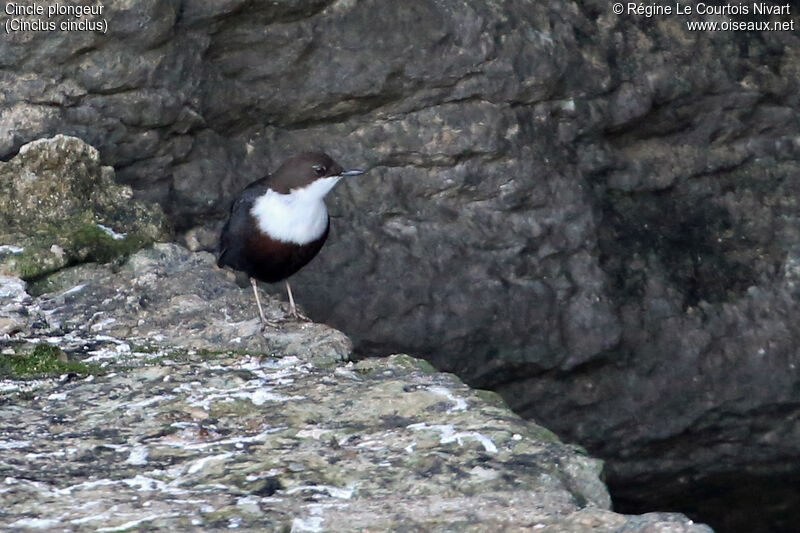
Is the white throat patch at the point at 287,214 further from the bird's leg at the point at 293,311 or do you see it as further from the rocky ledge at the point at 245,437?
the rocky ledge at the point at 245,437

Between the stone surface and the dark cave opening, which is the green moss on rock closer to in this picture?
the stone surface

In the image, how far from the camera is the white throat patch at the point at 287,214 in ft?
15.2

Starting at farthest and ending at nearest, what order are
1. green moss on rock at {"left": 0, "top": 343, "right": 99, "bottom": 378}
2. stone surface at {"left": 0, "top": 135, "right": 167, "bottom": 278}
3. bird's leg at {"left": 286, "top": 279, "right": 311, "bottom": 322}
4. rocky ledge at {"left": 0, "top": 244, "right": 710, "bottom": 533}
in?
stone surface at {"left": 0, "top": 135, "right": 167, "bottom": 278}
bird's leg at {"left": 286, "top": 279, "right": 311, "bottom": 322}
green moss on rock at {"left": 0, "top": 343, "right": 99, "bottom": 378}
rocky ledge at {"left": 0, "top": 244, "right": 710, "bottom": 533}

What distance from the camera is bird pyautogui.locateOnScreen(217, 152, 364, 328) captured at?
15.3 feet

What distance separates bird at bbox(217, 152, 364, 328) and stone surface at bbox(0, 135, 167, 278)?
1.23 ft

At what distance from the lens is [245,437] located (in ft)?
10.0

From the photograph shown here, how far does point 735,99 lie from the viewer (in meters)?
5.65

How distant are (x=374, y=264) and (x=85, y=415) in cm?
238

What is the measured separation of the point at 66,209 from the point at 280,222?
0.89 meters

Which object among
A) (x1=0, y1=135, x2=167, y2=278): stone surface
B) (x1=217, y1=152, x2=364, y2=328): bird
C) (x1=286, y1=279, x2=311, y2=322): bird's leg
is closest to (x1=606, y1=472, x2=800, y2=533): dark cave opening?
(x1=286, y1=279, x2=311, y2=322): bird's leg

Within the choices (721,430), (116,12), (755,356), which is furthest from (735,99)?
(116,12)

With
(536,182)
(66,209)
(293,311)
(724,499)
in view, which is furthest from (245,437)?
(724,499)

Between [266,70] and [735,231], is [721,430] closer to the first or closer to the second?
[735,231]

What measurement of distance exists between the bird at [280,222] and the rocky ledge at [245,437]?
18.7 inches
